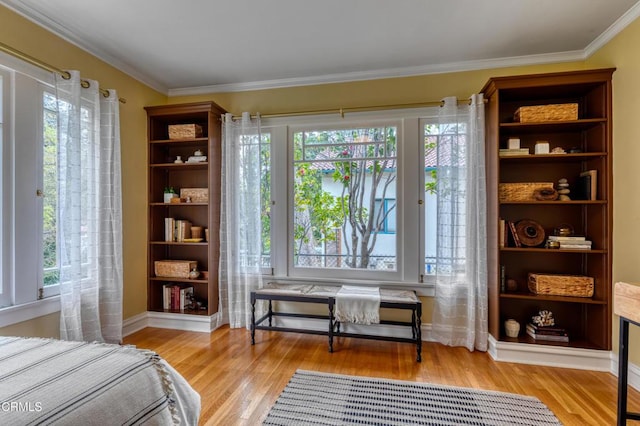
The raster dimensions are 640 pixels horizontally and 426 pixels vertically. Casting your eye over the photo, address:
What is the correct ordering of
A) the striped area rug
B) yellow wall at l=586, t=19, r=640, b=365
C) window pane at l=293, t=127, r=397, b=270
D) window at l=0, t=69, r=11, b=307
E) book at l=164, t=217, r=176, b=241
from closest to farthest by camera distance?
the striped area rug
window at l=0, t=69, r=11, b=307
yellow wall at l=586, t=19, r=640, b=365
window pane at l=293, t=127, r=397, b=270
book at l=164, t=217, r=176, b=241

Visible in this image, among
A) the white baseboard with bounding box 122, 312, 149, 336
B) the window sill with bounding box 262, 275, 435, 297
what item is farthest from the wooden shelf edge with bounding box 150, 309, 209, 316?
the window sill with bounding box 262, 275, 435, 297

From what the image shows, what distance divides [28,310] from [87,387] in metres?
1.81

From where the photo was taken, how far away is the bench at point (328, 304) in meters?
2.53

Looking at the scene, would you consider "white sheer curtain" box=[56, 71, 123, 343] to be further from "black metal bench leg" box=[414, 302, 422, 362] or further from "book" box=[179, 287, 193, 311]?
"black metal bench leg" box=[414, 302, 422, 362]

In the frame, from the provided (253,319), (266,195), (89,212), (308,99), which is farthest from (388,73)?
(89,212)

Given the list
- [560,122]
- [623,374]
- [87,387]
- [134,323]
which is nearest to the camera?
[87,387]

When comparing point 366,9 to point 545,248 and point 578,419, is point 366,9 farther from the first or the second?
point 578,419

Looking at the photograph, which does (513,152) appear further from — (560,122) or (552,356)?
(552,356)

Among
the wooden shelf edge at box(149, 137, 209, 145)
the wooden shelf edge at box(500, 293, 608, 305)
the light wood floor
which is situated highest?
the wooden shelf edge at box(149, 137, 209, 145)

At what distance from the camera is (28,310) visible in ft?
7.08

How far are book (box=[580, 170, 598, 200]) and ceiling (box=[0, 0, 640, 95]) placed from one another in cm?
105

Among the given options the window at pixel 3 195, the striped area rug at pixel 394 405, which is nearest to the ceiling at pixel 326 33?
the window at pixel 3 195

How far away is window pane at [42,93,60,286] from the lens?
7.45 feet

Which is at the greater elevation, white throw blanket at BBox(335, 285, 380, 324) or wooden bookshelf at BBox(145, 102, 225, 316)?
wooden bookshelf at BBox(145, 102, 225, 316)
